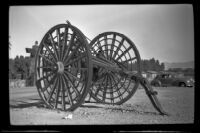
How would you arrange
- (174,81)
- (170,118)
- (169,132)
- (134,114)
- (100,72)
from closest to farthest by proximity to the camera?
(169,132), (170,118), (134,114), (100,72), (174,81)

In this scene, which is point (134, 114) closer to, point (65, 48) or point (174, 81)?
point (65, 48)

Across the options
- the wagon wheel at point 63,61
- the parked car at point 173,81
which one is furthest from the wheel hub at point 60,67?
the parked car at point 173,81

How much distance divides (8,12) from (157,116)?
5.30 meters

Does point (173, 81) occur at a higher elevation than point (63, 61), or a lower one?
lower

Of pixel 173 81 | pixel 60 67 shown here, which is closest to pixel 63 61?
pixel 60 67

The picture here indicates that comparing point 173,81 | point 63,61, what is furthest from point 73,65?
point 173,81

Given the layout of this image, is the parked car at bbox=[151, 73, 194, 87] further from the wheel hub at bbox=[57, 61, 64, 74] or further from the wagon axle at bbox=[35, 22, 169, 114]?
the wheel hub at bbox=[57, 61, 64, 74]

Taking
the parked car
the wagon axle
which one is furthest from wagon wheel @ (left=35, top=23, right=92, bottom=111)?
the parked car

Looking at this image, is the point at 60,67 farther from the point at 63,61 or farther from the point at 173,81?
the point at 173,81

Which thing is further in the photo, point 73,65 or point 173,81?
point 173,81

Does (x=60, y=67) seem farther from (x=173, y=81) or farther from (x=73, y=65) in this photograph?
(x=173, y=81)

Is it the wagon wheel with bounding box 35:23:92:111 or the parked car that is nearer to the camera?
the wagon wheel with bounding box 35:23:92:111

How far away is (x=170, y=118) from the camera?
7.61 metres
